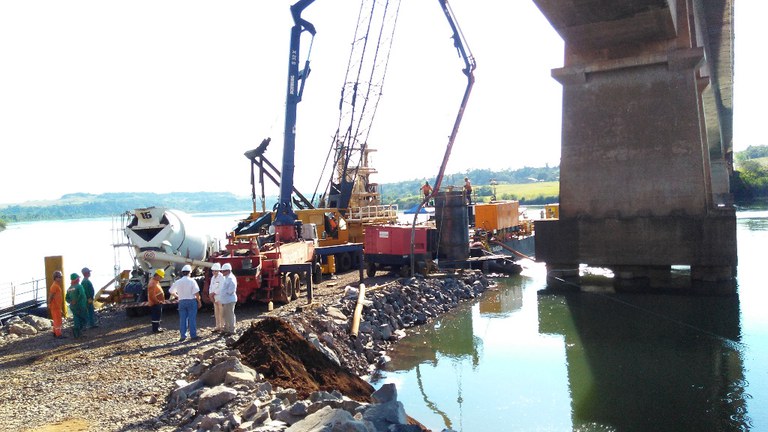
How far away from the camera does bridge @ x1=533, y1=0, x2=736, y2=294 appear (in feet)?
72.6

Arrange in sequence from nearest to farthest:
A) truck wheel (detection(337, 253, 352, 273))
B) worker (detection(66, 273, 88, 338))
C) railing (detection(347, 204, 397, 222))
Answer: worker (detection(66, 273, 88, 338))
truck wheel (detection(337, 253, 352, 273))
railing (detection(347, 204, 397, 222))

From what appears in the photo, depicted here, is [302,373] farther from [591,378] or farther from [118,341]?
[591,378]

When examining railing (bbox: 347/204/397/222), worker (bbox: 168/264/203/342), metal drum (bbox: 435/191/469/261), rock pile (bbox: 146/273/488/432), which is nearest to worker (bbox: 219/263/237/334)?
worker (bbox: 168/264/203/342)

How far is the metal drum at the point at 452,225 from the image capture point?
83.9ft

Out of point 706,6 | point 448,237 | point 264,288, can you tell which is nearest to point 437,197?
point 448,237

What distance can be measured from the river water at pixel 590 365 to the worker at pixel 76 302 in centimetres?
276

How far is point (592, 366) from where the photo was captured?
47.2ft

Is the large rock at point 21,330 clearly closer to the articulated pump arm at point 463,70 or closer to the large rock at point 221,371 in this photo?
the large rock at point 221,371

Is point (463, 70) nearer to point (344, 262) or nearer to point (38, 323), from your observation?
point (344, 262)

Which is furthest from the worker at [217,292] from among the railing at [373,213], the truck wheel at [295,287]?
the railing at [373,213]

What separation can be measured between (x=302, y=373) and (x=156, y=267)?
310 inches

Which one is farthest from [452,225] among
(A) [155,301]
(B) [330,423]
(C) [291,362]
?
(B) [330,423]

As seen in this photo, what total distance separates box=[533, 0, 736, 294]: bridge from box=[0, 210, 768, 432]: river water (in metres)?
1.49

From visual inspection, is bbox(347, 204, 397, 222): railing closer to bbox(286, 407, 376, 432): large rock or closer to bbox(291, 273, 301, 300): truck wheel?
bbox(291, 273, 301, 300): truck wheel
